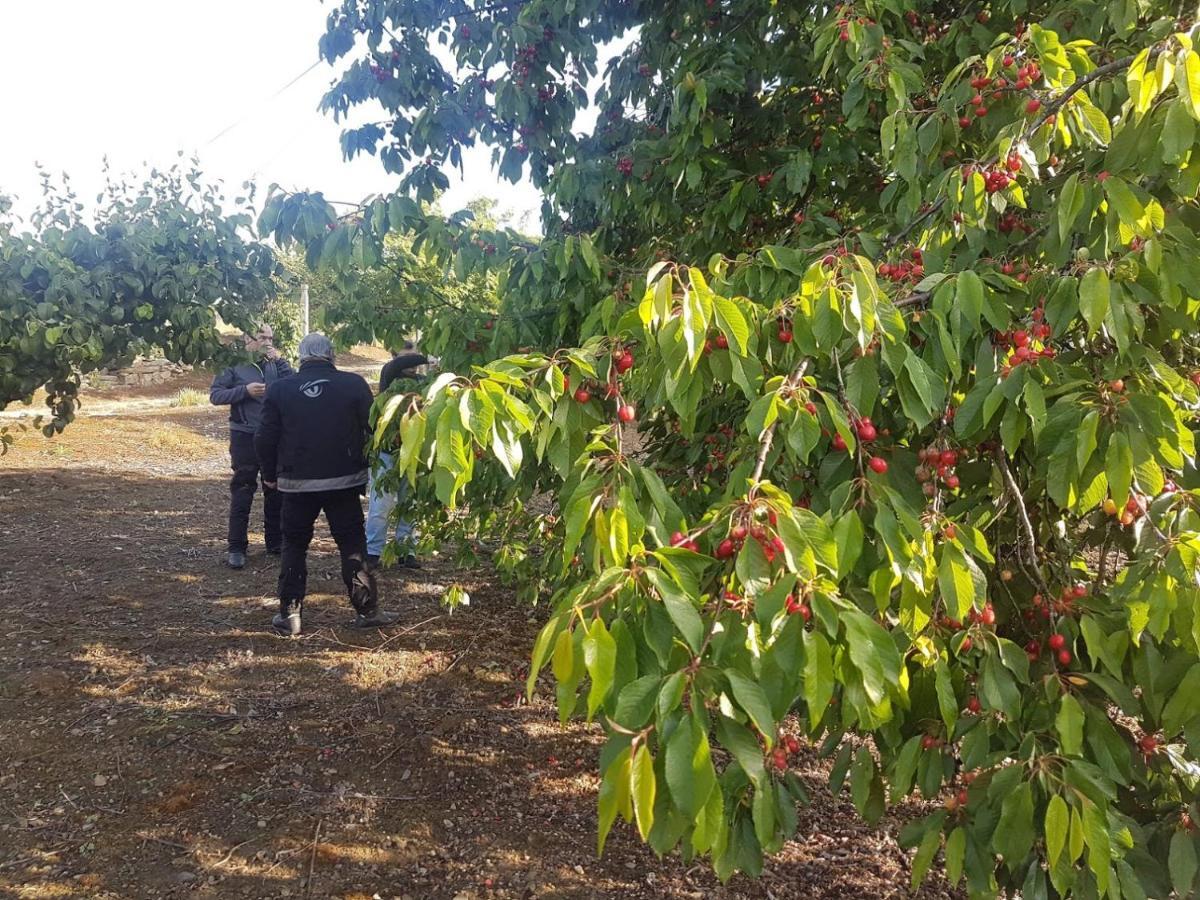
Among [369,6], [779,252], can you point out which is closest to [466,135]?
[369,6]

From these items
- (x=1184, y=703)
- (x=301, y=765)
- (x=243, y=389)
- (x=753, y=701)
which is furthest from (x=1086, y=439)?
(x=243, y=389)

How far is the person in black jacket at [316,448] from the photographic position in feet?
14.0

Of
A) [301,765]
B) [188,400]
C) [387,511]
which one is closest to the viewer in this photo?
[301,765]

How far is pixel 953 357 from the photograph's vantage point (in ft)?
4.95

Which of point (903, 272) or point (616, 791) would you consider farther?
point (903, 272)

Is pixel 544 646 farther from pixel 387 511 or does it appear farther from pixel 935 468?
pixel 387 511

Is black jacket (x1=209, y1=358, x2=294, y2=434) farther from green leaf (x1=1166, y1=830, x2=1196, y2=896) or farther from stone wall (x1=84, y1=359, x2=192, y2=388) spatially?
stone wall (x1=84, y1=359, x2=192, y2=388)

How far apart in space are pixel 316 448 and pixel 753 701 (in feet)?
12.0

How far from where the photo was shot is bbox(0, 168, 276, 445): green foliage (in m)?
4.38

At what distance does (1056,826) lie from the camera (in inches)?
53.0

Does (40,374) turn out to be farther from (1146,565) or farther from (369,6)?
(1146,565)

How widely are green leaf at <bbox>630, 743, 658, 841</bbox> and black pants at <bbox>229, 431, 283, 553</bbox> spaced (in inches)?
190

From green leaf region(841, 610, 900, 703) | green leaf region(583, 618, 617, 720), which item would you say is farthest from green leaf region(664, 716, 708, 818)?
green leaf region(841, 610, 900, 703)

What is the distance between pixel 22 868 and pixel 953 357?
10.7ft
